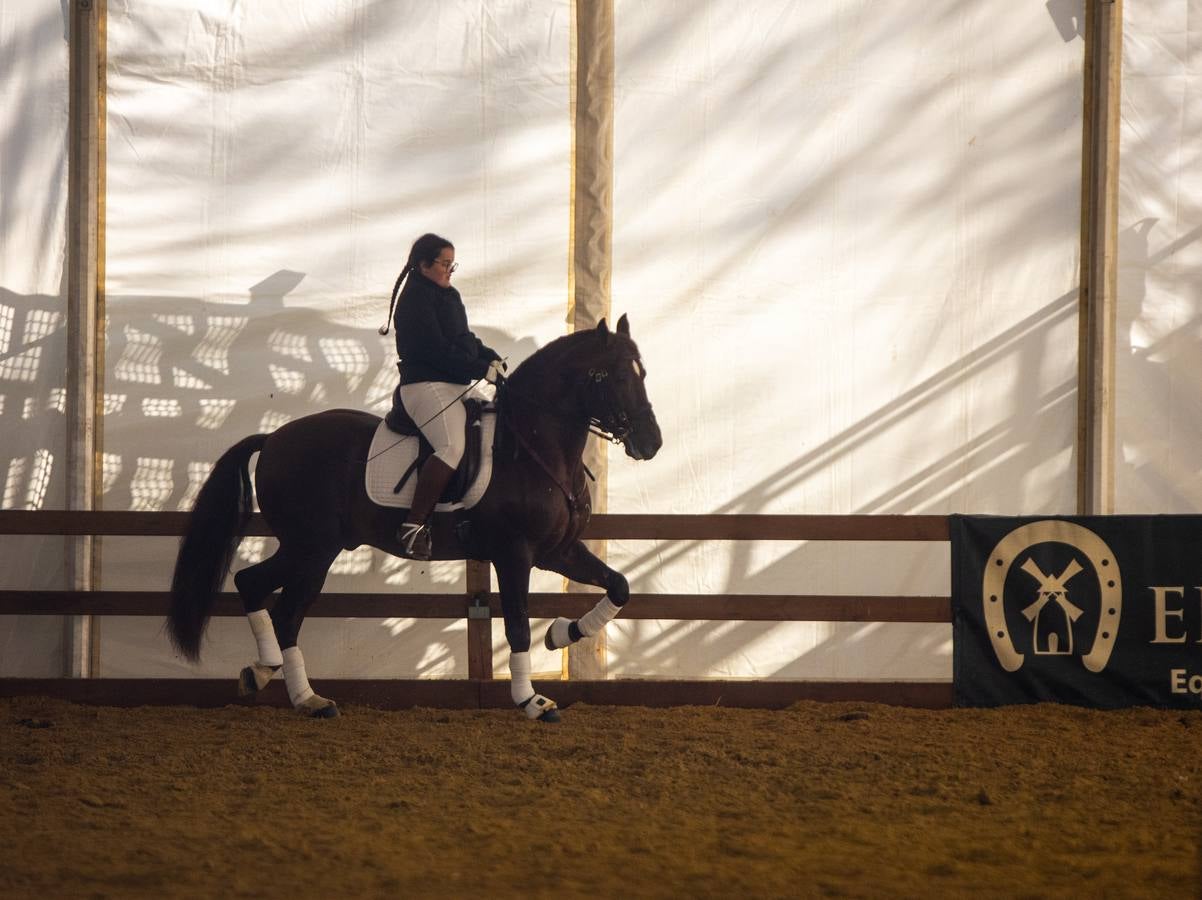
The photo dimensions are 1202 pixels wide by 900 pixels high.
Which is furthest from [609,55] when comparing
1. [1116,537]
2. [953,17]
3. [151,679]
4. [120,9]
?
[151,679]

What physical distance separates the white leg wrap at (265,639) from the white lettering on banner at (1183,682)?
469 cm

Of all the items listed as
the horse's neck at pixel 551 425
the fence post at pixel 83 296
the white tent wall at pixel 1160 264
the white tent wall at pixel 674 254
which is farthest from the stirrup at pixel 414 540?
the white tent wall at pixel 1160 264

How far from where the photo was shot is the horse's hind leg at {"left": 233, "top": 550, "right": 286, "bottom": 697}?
620 centimetres

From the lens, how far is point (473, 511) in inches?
238

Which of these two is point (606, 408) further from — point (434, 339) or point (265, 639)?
point (265, 639)

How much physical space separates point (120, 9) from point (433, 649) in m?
4.26

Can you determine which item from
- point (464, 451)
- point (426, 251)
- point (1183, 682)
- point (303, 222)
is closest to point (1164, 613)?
point (1183, 682)

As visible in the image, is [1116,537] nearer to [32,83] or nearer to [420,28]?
[420,28]

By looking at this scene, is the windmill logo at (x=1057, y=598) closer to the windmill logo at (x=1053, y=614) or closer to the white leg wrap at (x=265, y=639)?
the windmill logo at (x=1053, y=614)

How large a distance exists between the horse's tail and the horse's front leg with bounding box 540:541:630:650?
167cm

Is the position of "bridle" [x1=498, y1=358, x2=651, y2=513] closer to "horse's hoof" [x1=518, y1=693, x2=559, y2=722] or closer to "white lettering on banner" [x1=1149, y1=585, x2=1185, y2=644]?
"horse's hoof" [x1=518, y1=693, x2=559, y2=722]

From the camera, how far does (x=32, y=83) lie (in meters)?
7.10

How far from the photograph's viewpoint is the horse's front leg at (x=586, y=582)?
604 centimetres

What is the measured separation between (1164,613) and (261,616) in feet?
15.7
